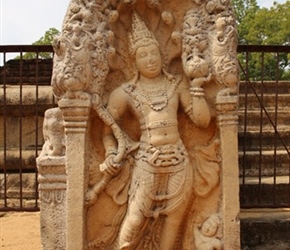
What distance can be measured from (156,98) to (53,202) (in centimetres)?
112

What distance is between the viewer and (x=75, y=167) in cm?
341

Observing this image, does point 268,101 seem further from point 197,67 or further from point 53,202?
point 53,202

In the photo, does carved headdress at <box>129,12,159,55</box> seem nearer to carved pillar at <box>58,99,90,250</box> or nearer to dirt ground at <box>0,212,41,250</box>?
carved pillar at <box>58,99,90,250</box>

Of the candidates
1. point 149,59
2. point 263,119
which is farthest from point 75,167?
point 263,119

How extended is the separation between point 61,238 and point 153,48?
5.23 feet

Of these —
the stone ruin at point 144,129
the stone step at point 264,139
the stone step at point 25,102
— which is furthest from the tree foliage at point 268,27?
the stone ruin at point 144,129

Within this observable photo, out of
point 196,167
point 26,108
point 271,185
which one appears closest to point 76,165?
point 196,167

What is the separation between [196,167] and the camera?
3596 mm

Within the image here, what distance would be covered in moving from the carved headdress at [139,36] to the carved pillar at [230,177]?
0.66 meters

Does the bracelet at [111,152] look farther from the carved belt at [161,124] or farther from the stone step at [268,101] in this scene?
the stone step at [268,101]

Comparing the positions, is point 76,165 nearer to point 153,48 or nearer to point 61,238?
point 61,238

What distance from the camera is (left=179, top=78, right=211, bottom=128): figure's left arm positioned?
3447mm

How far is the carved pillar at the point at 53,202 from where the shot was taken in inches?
145

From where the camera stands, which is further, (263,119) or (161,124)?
(263,119)
